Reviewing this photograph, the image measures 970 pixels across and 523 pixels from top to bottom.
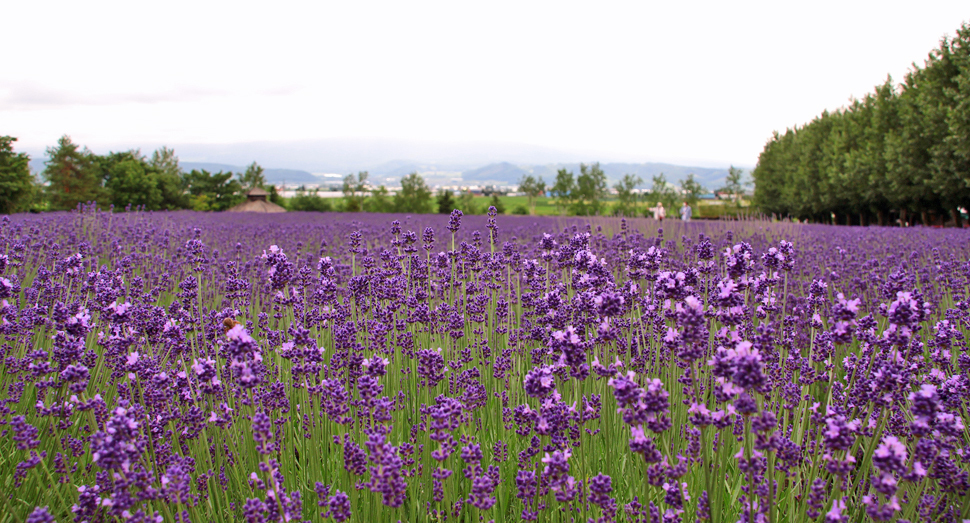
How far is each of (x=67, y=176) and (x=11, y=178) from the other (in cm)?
1607

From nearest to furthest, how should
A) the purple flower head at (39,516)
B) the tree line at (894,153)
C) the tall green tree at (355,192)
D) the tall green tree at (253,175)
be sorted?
the purple flower head at (39,516) → the tree line at (894,153) → the tall green tree at (355,192) → the tall green tree at (253,175)

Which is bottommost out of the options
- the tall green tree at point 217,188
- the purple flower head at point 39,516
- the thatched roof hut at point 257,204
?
the purple flower head at point 39,516

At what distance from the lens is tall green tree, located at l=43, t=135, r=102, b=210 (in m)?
36.3

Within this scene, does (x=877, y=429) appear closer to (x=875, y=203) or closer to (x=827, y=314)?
(x=827, y=314)

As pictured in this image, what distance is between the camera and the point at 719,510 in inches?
80.5

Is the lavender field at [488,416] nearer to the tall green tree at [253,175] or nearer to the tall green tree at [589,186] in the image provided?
the tall green tree at [589,186]

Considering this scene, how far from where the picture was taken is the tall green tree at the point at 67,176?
36.3m

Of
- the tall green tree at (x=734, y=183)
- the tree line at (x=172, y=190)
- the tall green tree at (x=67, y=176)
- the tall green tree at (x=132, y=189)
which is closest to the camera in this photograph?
the tree line at (x=172, y=190)

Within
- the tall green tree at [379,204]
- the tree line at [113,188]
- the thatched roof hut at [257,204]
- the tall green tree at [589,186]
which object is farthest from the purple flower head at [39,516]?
the tall green tree at [589,186]

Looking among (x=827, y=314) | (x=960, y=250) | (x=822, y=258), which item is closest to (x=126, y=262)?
(x=827, y=314)

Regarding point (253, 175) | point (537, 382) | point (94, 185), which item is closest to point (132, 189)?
point (94, 185)

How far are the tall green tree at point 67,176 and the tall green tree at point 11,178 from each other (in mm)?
11707

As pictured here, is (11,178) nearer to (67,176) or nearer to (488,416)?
(67,176)

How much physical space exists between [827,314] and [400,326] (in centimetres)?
434
